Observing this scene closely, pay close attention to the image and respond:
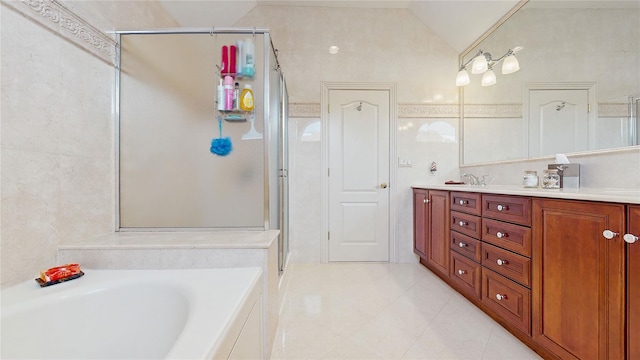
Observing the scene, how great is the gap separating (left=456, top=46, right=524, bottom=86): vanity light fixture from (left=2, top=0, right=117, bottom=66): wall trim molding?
9.86 ft

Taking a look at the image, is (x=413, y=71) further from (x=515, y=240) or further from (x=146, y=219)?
(x=146, y=219)

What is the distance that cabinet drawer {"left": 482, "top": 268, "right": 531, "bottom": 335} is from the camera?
1.34 meters

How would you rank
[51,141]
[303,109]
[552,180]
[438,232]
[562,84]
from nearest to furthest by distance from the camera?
[51,141]
[552,180]
[562,84]
[438,232]
[303,109]

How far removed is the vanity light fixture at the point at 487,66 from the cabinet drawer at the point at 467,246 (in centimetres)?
152

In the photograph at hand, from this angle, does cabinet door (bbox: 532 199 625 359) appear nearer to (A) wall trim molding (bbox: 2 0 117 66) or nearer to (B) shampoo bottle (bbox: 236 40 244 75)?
(B) shampoo bottle (bbox: 236 40 244 75)

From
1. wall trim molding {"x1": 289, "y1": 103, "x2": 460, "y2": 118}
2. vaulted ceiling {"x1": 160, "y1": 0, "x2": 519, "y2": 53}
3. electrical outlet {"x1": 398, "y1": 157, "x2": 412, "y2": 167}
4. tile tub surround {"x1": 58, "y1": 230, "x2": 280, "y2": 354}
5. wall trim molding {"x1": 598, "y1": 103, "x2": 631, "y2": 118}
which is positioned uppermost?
vaulted ceiling {"x1": 160, "y1": 0, "x2": 519, "y2": 53}

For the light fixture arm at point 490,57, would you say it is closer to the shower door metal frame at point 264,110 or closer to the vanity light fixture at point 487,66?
the vanity light fixture at point 487,66

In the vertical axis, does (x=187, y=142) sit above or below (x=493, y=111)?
below

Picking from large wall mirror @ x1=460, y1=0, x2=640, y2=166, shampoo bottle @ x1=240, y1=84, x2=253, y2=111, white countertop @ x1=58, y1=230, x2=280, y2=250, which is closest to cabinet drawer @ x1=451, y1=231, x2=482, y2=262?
large wall mirror @ x1=460, y1=0, x2=640, y2=166

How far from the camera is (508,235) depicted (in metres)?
1.47

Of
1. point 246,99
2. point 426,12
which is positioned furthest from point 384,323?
point 426,12

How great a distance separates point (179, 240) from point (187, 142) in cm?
62

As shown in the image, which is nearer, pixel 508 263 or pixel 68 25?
pixel 68 25

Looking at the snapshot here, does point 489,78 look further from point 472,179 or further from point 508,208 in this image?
point 508,208
